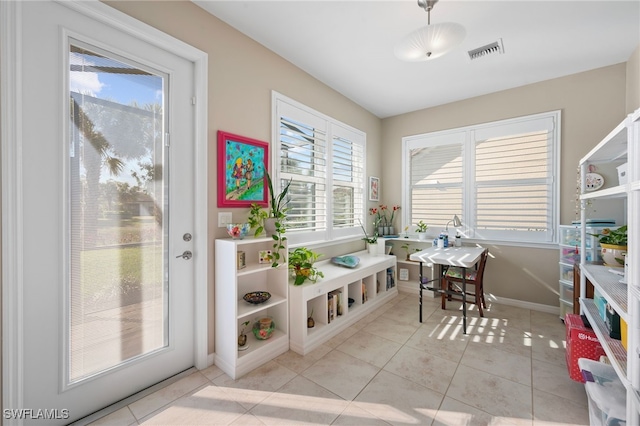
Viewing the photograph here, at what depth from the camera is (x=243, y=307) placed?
211cm

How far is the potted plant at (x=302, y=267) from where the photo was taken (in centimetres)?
242

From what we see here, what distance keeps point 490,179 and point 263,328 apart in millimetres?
3366

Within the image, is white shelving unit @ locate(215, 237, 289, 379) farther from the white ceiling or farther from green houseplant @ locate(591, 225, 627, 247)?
green houseplant @ locate(591, 225, 627, 247)

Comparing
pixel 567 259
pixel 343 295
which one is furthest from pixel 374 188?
pixel 567 259

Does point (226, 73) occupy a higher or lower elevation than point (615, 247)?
higher

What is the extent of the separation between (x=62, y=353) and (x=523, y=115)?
483 cm

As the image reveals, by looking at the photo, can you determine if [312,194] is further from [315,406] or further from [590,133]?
[590,133]

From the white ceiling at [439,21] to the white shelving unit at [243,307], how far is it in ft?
5.96

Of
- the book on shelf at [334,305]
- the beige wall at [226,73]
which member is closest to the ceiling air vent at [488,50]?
the beige wall at [226,73]

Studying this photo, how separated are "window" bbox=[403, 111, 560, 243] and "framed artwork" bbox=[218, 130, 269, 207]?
8.55ft

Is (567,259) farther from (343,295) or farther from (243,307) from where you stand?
(243,307)

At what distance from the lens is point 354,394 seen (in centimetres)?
179

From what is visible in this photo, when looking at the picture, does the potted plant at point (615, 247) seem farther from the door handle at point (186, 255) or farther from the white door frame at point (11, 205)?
the white door frame at point (11, 205)

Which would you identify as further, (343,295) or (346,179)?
(346,179)
